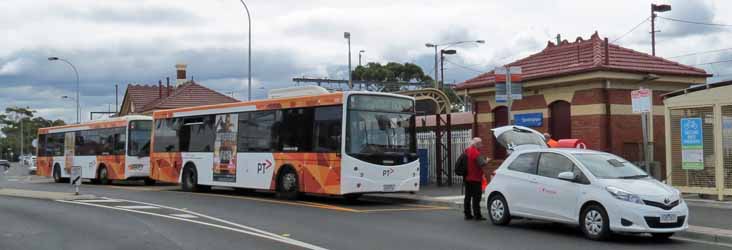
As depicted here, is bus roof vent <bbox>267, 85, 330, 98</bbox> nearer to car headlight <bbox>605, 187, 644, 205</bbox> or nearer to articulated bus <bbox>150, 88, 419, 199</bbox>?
articulated bus <bbox>150, 88, 419, 199</bbox>

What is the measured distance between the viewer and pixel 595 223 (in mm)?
11523

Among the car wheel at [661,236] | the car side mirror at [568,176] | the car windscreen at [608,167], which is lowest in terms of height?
the car wheel at [661,236]

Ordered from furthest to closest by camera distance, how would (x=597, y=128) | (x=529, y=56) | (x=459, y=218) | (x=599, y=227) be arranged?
(x=529, y=56) → (x=597, y=128) → (x=459, y=218) → (x=599, y=227)

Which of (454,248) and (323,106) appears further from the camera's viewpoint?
(323,106)

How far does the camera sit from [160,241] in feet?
38.4

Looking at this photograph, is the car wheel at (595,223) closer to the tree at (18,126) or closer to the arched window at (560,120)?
the arched window at (560,120)

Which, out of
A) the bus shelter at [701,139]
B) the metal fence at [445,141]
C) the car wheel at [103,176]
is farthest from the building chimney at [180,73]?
the bus shelter at [701,139]

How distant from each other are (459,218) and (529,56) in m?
11.1

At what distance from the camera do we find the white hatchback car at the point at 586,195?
11.1 m

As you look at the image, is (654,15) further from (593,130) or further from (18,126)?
(18,126)

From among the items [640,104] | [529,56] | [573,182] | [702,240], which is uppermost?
[529,56]

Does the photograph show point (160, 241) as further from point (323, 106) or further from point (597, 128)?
point (597, 128)

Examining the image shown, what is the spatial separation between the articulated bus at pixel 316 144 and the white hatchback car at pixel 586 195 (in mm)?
5084

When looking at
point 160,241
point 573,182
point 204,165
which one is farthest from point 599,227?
point 204,165
